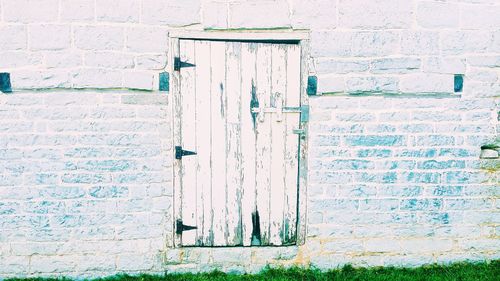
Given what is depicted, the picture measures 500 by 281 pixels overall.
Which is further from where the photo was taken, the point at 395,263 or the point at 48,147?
the point at 395,263

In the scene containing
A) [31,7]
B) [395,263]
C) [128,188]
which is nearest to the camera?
[31,7]

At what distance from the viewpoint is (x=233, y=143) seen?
4.22 metres

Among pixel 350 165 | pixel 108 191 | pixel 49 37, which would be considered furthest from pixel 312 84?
pixel 49 37

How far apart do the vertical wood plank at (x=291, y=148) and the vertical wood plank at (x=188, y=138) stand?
86 centimetres

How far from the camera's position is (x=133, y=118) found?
409 centimetres

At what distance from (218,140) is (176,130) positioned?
15.5 inches

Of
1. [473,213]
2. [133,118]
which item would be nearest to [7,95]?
[133,118]

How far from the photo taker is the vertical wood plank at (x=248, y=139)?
4.11 metres

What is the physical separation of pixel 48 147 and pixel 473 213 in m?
4.05

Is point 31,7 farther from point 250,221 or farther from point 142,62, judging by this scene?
point 250,221

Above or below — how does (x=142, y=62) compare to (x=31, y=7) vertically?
below

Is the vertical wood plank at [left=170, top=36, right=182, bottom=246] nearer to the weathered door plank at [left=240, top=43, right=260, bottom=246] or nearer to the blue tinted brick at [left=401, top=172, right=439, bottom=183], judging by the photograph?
the weathered door plank at [left=240, top=43, right=260, bottom=246]

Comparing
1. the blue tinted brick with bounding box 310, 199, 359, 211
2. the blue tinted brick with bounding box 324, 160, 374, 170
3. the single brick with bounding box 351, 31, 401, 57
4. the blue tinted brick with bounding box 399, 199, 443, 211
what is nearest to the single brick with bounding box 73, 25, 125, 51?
the single brick with bounding box 351, 31, 401, 57

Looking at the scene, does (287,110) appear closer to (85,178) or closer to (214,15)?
(214,15)
